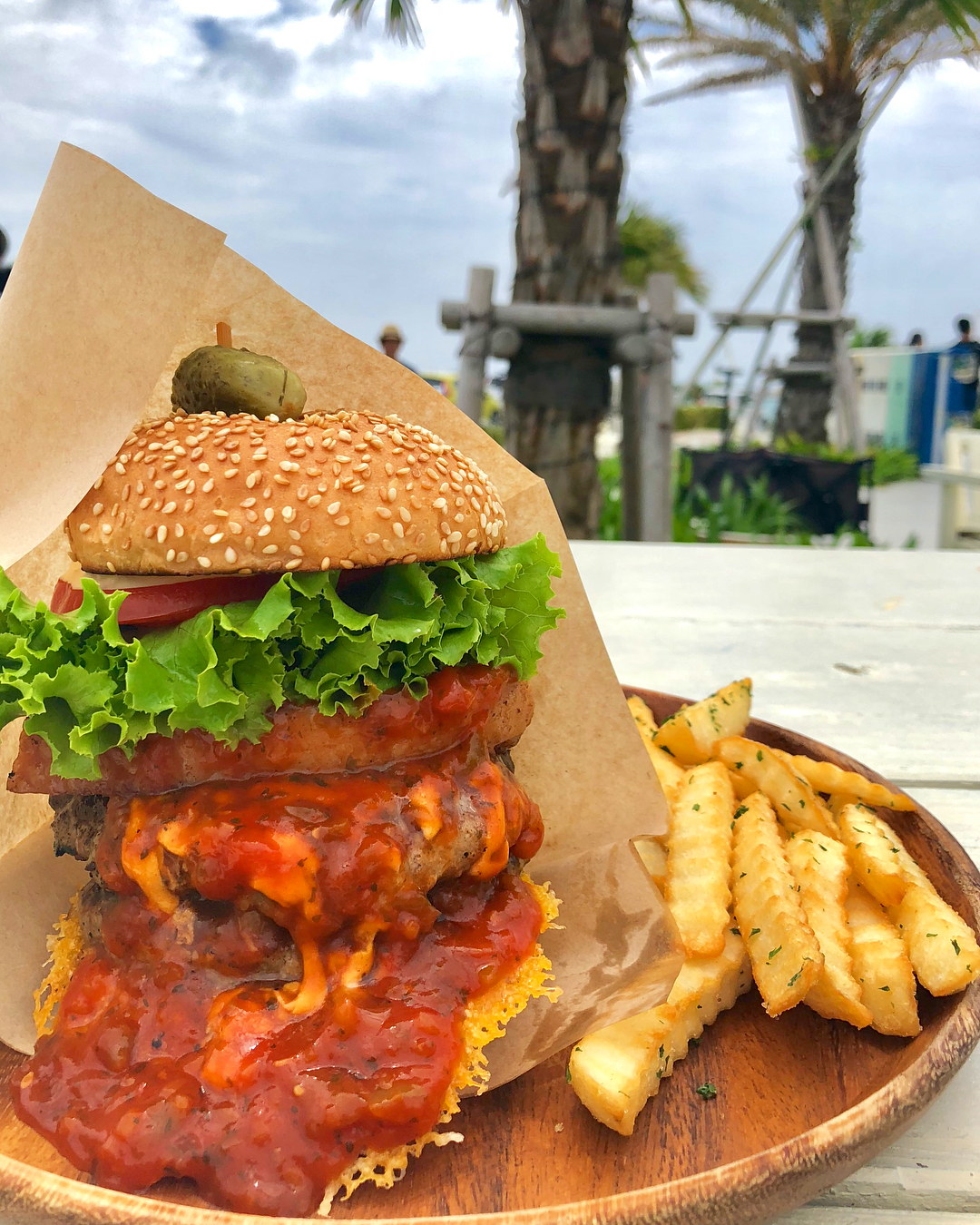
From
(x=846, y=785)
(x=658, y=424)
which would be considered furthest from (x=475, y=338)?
(x=846, y=785)

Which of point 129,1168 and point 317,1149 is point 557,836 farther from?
point 129,1168

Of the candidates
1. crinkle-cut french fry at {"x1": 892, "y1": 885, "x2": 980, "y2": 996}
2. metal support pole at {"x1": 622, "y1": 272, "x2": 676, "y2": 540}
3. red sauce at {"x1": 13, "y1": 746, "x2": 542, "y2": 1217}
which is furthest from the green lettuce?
metal support pole at {"x1": 622, "y1": 272, "x2": 676, "y2": 540}

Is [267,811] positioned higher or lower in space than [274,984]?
higher

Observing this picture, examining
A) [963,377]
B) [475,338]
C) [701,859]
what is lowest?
[701,859]

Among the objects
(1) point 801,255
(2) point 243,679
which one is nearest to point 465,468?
(2) point 243,679

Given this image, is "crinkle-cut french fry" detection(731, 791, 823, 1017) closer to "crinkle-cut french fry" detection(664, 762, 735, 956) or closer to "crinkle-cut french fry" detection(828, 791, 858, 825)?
"crinkle-cut french fry" detection(664, 762, 735, 956)

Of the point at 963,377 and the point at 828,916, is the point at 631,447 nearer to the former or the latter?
the point at 828,916

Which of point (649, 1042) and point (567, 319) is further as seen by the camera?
point (567, 319)
